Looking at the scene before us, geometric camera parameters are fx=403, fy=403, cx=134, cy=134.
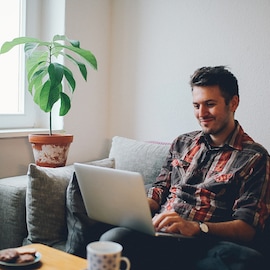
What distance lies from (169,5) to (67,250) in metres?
1.53

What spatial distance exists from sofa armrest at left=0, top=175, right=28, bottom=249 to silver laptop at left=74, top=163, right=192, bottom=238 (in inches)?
18.8

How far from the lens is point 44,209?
168cm

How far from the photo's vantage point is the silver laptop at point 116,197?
1230mm

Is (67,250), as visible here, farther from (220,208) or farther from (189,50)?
(189,50)

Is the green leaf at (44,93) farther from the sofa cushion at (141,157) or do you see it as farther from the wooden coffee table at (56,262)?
the wooden coffee table at (56,262)

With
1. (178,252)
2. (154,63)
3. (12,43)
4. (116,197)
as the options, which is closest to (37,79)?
(12,43)

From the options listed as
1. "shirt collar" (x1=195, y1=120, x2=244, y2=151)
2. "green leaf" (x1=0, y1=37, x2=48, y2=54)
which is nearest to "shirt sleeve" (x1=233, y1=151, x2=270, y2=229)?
"shirt collar" (x1=195, y1=120, x2=244, y2=151)

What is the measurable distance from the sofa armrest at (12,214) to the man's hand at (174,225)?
2.20 ft

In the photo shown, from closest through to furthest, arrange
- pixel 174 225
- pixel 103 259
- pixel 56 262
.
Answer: pixel 103 259 < pixel 56 262 < pixel 174 225

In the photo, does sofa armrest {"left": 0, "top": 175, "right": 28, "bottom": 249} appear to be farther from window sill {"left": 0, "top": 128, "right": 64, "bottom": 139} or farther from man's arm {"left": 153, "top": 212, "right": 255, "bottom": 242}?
man's arm {"left": 153, "top": 212, "right": 255, "bottom": 242}

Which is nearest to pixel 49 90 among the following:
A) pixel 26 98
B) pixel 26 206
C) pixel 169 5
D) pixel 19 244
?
pixel 26 98

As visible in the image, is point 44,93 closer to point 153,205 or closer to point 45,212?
point 45,212

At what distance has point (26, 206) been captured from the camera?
1.71 metres

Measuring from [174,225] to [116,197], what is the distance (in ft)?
0.82
